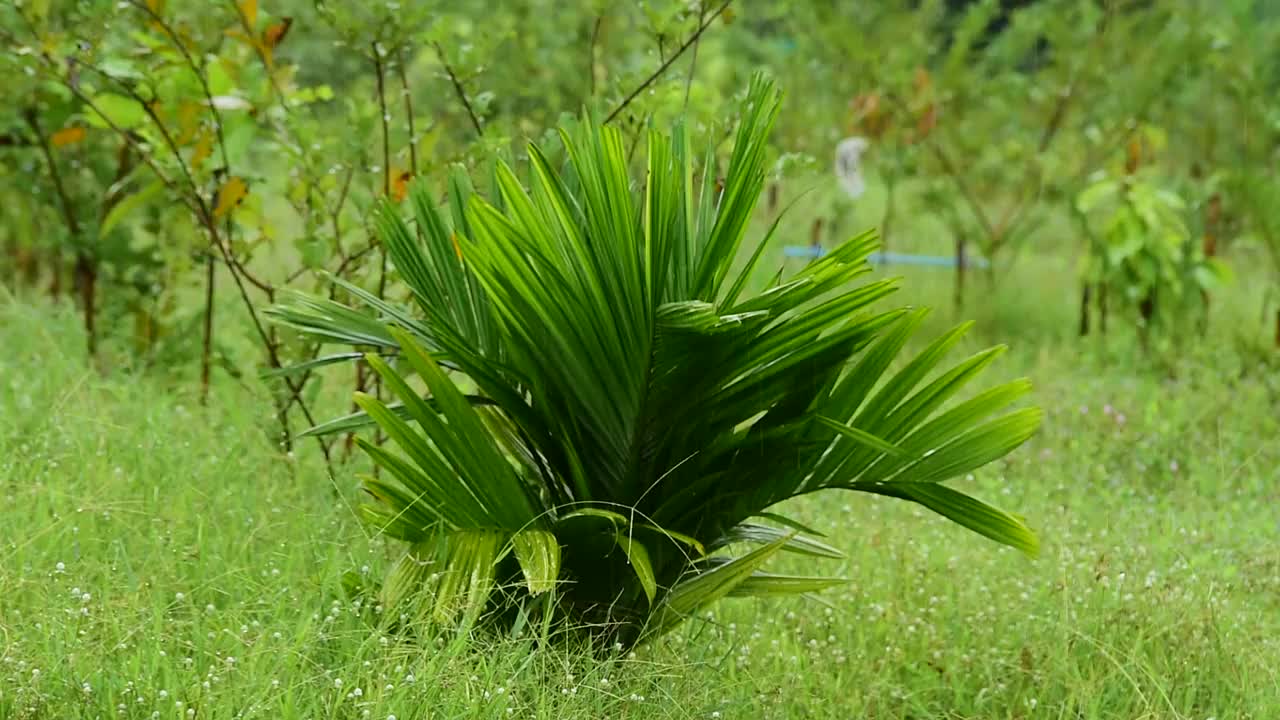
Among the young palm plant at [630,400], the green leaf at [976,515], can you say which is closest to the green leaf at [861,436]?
the young palm plant at [630,400]

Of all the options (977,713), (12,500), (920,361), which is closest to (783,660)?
(977,713)

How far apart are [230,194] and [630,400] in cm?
177

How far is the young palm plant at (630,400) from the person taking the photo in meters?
2.37

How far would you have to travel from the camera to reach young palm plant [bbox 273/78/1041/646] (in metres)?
2.37

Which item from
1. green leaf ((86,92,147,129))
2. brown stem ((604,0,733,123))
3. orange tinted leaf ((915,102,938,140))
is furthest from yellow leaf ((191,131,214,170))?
orange tinted leaf ((915,102,938,140))

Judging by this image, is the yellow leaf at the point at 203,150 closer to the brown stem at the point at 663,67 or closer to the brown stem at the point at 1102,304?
the brown stem at the point at 663,67

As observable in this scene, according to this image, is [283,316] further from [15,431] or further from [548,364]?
[15,431]

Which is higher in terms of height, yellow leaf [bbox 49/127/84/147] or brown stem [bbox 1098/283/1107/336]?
yellow leaf [bbox 49/127/84/147]

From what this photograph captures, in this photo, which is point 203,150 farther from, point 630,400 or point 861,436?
point 861,436

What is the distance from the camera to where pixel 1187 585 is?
336 centimetres

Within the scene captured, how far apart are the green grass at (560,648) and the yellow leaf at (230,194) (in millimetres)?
519

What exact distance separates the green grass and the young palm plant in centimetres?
15

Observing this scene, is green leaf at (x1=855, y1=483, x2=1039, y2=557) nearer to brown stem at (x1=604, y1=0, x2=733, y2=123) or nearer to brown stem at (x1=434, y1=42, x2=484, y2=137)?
brown stem at (x1=604, y1=0, x2=733, y2=123)

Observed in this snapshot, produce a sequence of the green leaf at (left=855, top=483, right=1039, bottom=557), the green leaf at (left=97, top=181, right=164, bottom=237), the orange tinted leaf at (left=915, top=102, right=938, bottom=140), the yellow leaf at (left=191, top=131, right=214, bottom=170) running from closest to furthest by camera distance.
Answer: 1. the green leaf at (left=855, top=483, right=1039, bottom=557)
2. the yellow leaf at (left=191, top=131, right=214, bottom=170)
3. the green leaf at (left=97, top=181, right=164, bottom=237)
4. the orange tinted leaf at (left=915, top=102, right=938, bottom=140)
